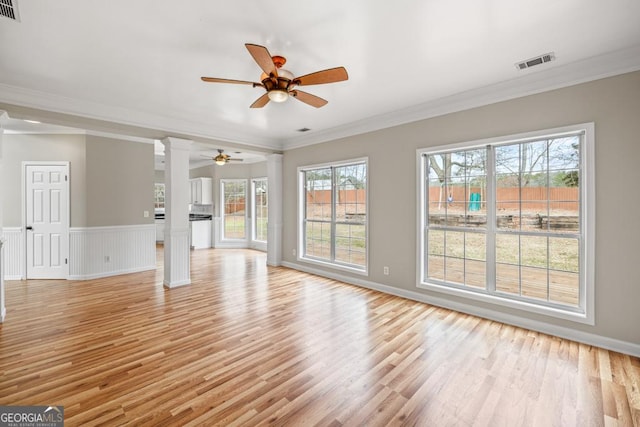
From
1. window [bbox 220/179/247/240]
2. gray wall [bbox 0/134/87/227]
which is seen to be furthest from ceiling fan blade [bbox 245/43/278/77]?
window [bbox 220/179/247/240]

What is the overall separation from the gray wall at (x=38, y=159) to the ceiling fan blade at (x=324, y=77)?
489 centimetres

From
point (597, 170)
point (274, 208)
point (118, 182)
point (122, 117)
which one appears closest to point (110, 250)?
point (118, 182)

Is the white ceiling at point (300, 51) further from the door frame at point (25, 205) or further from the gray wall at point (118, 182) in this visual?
the door frame at point (25, 205)

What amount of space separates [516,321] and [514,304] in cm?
18

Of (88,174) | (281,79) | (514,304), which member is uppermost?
(281,79)

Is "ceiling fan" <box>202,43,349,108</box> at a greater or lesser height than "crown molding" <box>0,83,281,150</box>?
lesser

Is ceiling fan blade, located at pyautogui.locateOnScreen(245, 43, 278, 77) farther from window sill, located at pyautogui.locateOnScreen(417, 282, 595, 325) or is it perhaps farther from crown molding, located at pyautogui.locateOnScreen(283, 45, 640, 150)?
window sill, located at pyautogui.locateOnScreen(417, 282, 595, 325)

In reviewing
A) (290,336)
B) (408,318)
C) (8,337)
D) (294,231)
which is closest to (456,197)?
(408,318)

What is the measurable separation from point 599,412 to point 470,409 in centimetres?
84

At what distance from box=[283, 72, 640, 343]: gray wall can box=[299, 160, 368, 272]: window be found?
0.57m

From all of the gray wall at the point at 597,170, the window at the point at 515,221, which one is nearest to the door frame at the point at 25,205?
the gray wall at the point at 597,170

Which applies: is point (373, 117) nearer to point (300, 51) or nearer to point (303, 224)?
point (300, 51)

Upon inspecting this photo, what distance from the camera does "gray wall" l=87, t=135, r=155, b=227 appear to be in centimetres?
523

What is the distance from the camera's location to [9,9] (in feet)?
6.50
